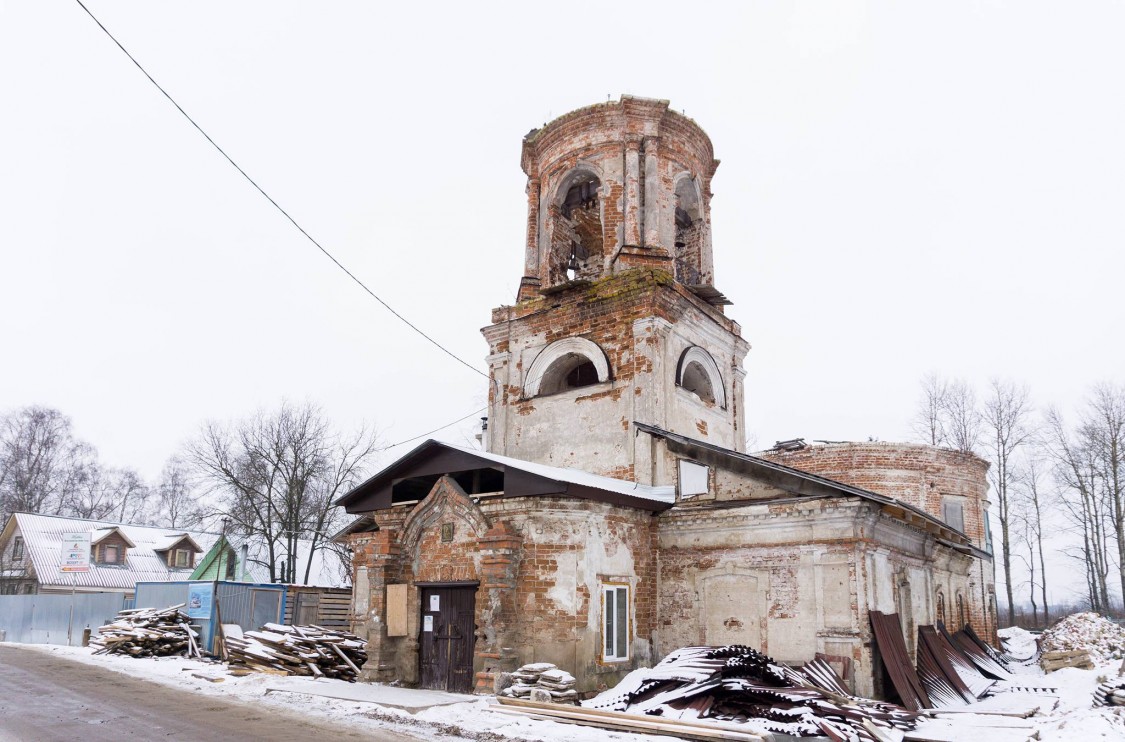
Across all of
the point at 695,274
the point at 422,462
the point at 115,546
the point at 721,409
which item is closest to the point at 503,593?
the point at 422,462

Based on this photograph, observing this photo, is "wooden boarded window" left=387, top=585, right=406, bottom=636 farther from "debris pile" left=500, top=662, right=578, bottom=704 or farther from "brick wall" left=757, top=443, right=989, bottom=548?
"brick wall" left=757, top=443, right=989, bottom=548

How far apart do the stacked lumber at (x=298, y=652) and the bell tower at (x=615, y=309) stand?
5.00 m

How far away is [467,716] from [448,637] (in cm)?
307

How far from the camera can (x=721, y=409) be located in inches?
679

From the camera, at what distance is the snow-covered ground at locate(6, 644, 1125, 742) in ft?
28.4

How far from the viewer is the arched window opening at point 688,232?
18.5 m

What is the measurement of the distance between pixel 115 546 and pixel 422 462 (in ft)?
98.5

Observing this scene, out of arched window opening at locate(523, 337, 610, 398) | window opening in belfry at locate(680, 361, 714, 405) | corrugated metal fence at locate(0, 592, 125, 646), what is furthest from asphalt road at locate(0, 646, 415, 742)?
window opening in belfry at locate(680, 361, 714, 405)

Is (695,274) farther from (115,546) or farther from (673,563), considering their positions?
(115,546)

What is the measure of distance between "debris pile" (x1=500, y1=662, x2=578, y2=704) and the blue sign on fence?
420 inches

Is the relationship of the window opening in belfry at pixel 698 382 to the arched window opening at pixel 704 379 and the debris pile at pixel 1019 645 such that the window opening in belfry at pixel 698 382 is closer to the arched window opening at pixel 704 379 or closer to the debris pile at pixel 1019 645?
the arched window opening at pixel 704 379

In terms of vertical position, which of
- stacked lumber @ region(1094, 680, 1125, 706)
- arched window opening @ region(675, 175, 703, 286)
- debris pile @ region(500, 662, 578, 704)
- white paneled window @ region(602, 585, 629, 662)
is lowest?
stacked lumber @ region(1094, 680, 1125, 706)

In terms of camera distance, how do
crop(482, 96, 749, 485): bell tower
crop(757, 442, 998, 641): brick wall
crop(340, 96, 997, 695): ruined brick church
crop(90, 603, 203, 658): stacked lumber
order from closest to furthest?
crop(340, 96, 997, 695): ruined brick church → crop(482, 96, 749, 485): bell tower → crop(90, 603, 203, 658): stacked lumber → crop(757, 442, 998, 641): brick wall

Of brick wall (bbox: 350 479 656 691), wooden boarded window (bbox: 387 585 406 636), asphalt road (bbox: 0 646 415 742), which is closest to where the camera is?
asphalt road (bbox: 0 646 415 742)
